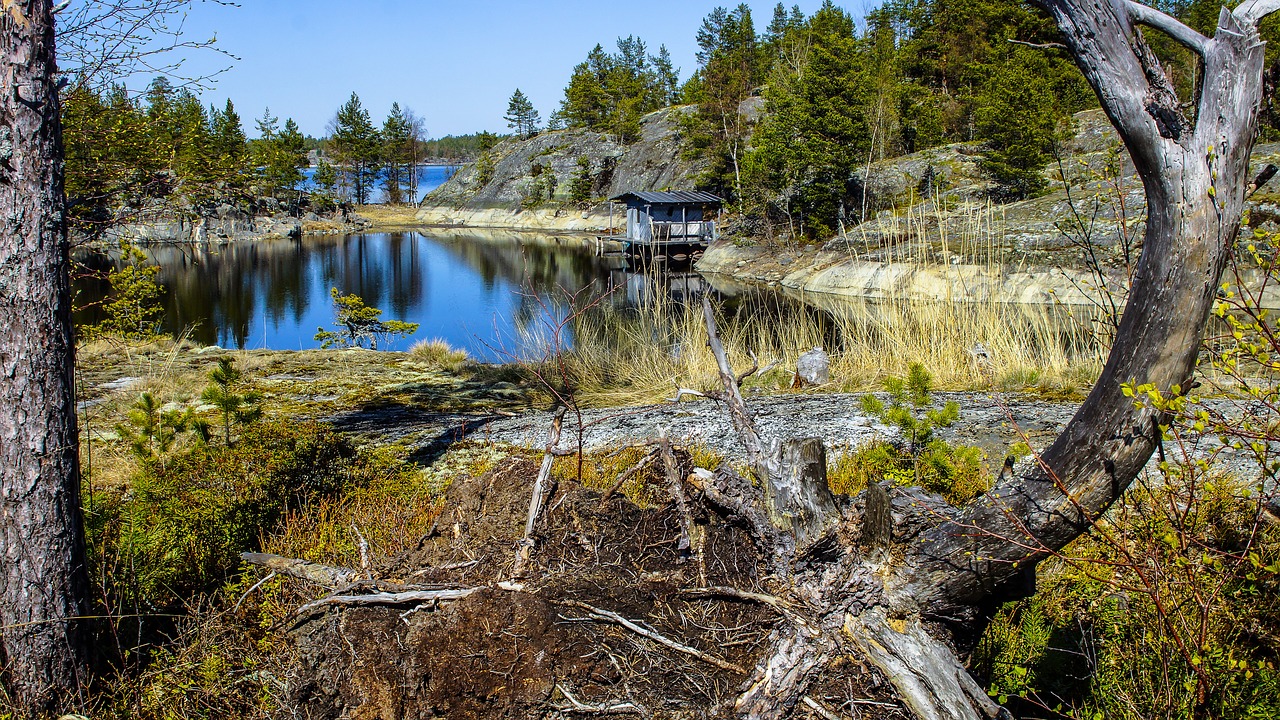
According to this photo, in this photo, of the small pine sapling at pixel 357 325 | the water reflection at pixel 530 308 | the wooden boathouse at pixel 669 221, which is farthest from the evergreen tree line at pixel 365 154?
the small pine sapling at pixel 357 325

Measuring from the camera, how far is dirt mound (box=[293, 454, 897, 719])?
2.49 meters

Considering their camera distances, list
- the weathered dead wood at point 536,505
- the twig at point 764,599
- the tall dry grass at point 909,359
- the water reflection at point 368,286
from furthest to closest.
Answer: the water reflection at point 368,286 → the tall dry grass at point 909,359 → the weathered dead wood at point 536,505 → the twig at point 764,599

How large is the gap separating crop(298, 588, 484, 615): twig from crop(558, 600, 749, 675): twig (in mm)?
384

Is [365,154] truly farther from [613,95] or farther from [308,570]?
[308,570]

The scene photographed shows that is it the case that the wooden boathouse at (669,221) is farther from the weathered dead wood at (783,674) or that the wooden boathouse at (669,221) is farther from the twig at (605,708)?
the twig at (605,708)

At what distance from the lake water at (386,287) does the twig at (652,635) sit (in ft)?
24.6

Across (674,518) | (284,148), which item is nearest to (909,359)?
(674,518)

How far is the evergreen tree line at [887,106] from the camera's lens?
993 inches

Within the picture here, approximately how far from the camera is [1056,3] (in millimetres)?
2342

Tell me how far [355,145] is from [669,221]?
1885 inches

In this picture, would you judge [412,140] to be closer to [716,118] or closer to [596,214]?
[596,214]

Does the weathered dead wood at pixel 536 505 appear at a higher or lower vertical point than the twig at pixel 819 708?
higher

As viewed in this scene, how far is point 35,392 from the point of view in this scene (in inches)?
104

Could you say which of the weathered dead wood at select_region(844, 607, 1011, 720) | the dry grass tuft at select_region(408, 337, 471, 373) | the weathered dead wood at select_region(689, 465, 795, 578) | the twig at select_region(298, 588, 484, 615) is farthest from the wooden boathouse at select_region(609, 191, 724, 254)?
the weathered dead wood at select_region(844, 607, 1011, 720)
